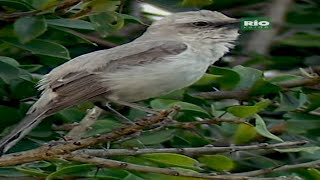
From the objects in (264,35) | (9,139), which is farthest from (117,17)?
(264,35)

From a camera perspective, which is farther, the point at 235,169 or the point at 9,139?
the point at 235,169

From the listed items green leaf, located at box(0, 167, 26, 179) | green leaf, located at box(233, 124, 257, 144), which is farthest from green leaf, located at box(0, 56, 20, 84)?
green leaf, located at box(233, 124, 257, 144)

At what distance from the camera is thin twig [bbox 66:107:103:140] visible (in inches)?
108

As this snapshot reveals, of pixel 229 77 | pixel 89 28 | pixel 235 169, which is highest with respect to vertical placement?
pixel 89 28

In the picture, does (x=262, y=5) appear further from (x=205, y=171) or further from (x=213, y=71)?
(x=205, y=171)

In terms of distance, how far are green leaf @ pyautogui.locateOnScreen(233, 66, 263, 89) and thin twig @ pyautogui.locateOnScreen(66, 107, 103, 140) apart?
0.41 m

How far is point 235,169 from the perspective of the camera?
3.01m

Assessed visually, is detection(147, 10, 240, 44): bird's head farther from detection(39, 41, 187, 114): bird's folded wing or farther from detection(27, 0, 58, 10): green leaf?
detection(27, 0, 58, 10): green leaf

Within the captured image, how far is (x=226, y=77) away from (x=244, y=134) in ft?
0.61

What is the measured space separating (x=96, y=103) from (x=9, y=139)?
0.29 meters

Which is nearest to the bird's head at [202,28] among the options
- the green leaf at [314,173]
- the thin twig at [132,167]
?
the green leaf at [314,173]

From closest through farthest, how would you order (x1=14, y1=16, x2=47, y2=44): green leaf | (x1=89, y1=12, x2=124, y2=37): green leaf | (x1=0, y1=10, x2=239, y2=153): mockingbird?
(x1=0, y1=10, x2=239, y2=153): mockingbird, (x1=14, y1=16, x2=47, y2=44): green leaf, (x1=89, y1=12, x2=124, y2=37): green leaf

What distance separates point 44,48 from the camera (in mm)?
2865

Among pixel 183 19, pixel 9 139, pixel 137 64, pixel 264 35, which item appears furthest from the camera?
pixel 264 35
